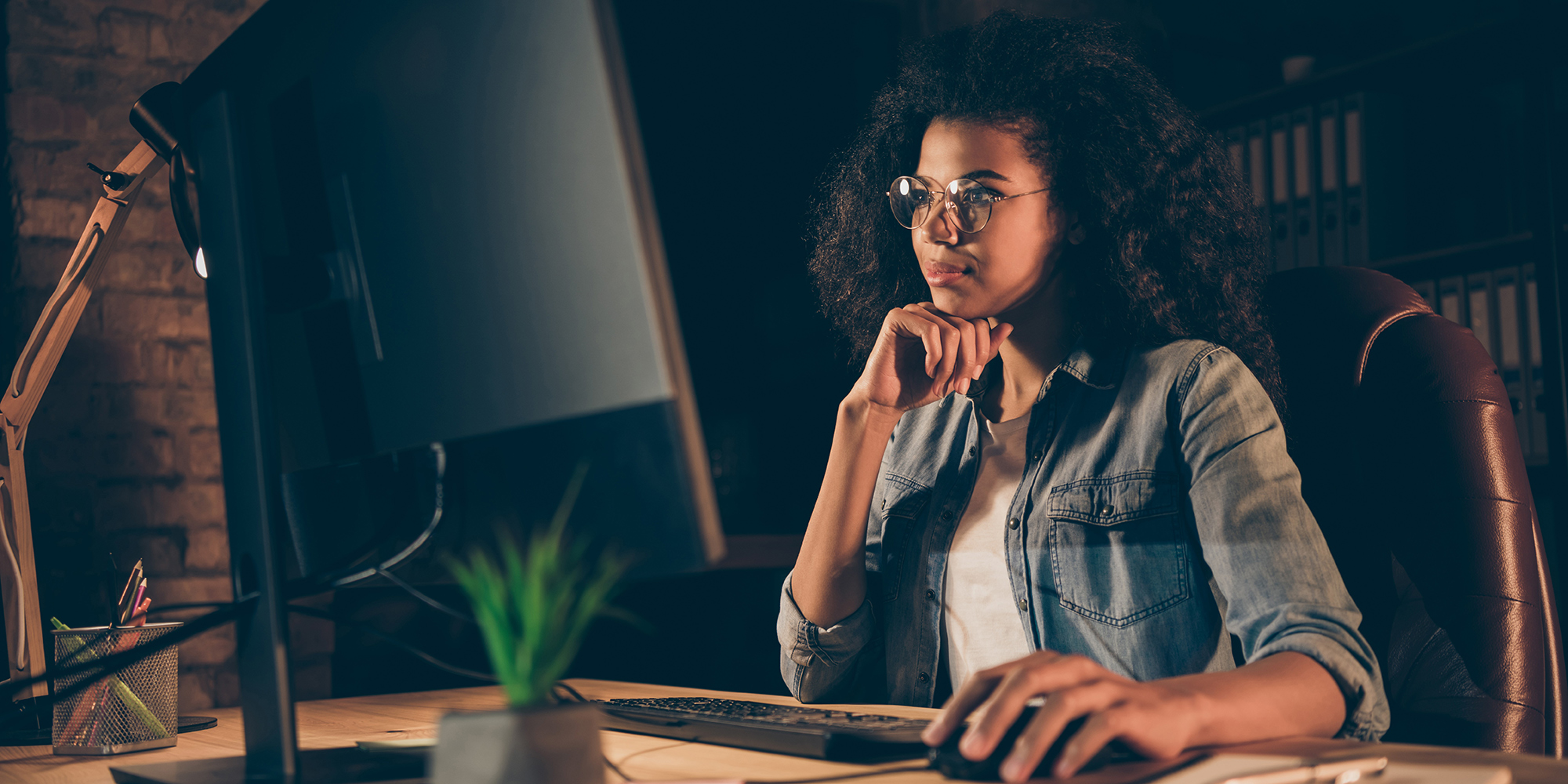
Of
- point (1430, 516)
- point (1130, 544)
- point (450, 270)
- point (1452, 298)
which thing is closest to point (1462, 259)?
point (1452, 298)

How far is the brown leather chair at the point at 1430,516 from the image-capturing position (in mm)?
1048

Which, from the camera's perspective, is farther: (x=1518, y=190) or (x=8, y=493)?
(x=1518, y=190)

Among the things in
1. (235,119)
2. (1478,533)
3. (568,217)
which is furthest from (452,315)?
(1478,533)

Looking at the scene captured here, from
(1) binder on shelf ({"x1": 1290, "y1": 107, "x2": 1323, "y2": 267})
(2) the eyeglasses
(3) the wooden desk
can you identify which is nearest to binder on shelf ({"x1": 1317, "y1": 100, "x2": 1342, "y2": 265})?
(1) binder on shelf ({"x1": 1290, "y1": 107, "x2": 1323, "y2": 267})

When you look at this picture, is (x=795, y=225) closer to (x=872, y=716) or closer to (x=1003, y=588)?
(x=1003, y=588)

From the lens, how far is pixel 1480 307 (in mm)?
2176

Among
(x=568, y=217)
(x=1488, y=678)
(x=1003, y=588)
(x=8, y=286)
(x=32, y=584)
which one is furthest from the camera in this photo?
(x=8, y=286)

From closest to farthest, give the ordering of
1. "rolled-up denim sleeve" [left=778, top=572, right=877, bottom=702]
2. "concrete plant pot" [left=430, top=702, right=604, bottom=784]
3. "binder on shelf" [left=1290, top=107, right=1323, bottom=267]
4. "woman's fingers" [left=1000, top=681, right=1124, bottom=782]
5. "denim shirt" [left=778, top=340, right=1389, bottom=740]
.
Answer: "concrete plant pot" [left=430, top=702, right=604, bottom=784] → "woman's fingers" [left=1000, top=681, right=1124, bottom=782] → "denim shirt" [left=778, top=340, right=1389, bottom=740] → "rolled-up denim sleeve" [left=778, top=572, right=877, bottom=702] → "binder on shelf" [left=1290, top=107, right=1323, bottom=267]

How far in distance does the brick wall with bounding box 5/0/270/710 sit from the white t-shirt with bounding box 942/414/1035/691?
119 cm

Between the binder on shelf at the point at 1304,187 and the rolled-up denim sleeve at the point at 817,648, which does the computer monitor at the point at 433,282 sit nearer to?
the rolled-up denim sleeve at the point at 817,648

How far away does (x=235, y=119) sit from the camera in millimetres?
741

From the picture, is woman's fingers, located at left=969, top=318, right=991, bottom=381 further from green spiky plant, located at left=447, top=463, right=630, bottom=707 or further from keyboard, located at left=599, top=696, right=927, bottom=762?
green spiky plant, located at left=447, top=463, right=630, bottom=707

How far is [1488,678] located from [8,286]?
7.51 ft

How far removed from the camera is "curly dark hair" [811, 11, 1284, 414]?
4.40 feet
